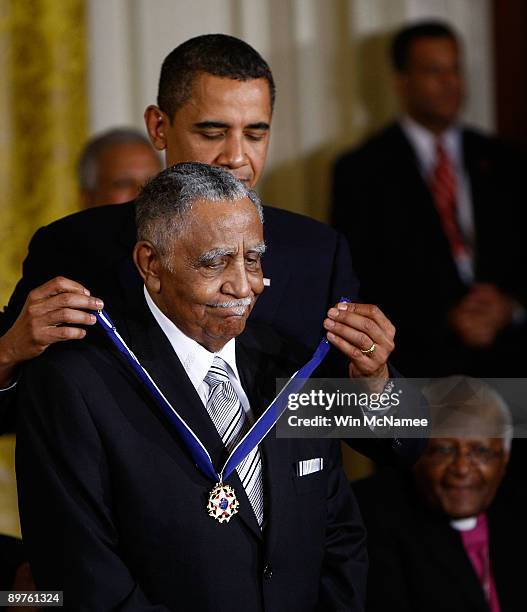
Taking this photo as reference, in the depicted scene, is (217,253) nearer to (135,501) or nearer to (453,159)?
(135,501)

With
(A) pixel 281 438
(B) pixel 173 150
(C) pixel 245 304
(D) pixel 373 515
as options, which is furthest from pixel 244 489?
(D) pixel 373 515

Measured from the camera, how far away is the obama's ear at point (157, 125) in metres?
2.46

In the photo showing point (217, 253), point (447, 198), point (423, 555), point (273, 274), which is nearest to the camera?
point (217, 253)

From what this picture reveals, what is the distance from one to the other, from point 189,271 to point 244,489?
406 mm

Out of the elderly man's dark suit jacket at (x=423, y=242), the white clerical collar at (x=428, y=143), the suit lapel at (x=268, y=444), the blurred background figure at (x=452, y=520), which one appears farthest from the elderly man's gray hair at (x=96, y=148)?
the suit lapel at (x=268, y=444)

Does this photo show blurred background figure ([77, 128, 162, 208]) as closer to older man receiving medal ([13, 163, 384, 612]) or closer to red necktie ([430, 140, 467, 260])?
red necktie ([430, 140, 467, 260])

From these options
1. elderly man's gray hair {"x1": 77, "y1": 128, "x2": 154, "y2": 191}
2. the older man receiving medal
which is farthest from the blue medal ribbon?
elderly man's gray hair {"x1": 77, "y1": 128, "x2": 154, "y2": 191}

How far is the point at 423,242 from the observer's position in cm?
437

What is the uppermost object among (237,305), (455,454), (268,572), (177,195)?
(177,195)

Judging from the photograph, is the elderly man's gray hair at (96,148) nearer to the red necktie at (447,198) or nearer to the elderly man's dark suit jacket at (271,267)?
the red necktie at (447,198)

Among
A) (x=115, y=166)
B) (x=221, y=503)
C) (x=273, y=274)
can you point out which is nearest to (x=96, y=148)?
(x=115, y=166)

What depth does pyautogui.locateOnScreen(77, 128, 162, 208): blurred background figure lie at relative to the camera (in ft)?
12.2

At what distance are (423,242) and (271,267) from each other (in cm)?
211

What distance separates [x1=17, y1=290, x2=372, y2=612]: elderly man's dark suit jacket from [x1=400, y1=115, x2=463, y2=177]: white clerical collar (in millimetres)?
2693
